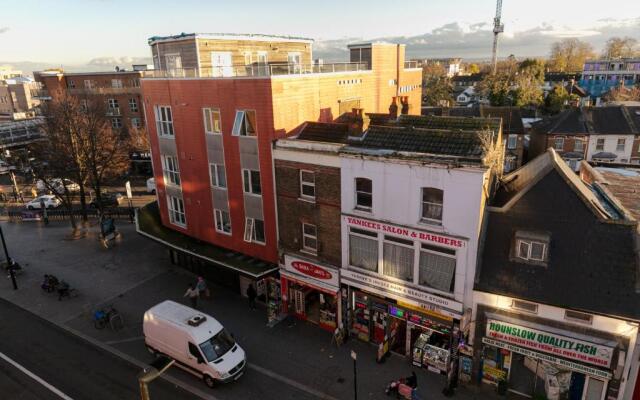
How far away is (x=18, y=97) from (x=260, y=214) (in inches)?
4550

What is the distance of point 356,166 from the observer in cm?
1858

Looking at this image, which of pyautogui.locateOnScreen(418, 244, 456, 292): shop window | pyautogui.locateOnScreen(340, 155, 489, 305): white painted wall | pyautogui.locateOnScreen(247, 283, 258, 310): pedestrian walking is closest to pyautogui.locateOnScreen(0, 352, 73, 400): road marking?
pyautogui.locateOnScreen(247, 283, 258, 310): pedestrian walking

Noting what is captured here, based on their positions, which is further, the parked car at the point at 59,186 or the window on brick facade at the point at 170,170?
the parked car at the point at 59,186

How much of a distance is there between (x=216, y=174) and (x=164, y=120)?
18.1 feet

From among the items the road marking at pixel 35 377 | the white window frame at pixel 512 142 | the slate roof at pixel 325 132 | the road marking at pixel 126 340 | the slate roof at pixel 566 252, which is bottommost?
the road marking at pixel 126 340

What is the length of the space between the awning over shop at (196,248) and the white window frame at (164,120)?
6.91 metres

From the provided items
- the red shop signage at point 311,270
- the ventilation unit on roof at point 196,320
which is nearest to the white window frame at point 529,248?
the red shop signage at point 311,270

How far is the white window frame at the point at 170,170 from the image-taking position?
2698 cm

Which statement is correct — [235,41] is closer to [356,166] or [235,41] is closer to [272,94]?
[272,94]

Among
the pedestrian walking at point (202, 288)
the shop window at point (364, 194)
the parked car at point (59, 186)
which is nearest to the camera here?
the shop window at point (364, 194)

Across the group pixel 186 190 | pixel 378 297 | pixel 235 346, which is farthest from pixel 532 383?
pixel 186 190

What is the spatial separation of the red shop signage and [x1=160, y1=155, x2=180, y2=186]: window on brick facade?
1094cm

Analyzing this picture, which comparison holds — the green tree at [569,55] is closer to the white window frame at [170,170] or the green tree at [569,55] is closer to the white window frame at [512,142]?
the white window frame at [512,142]

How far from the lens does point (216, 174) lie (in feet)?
80.5
